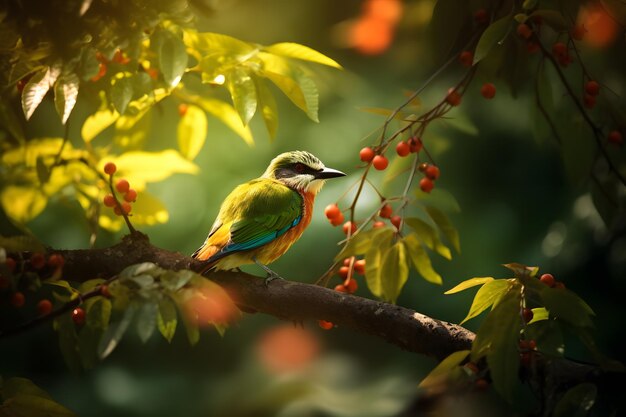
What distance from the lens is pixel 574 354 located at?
12.9ft

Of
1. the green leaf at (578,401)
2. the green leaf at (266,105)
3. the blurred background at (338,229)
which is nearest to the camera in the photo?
the green leaf at (578,401)

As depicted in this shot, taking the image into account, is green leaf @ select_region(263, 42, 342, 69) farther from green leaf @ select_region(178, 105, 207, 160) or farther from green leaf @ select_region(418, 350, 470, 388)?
green leaf @ select_region(418, 350, 470, 388)

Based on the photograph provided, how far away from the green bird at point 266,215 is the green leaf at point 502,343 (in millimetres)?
771

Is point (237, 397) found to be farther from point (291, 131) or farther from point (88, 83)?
point (291, 131)

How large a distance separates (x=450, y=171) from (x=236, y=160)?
1.12 meters

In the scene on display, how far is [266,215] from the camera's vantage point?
3016 mm

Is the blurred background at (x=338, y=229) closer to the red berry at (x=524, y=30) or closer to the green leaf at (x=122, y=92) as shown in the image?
the red berry at (x=524, y=30)

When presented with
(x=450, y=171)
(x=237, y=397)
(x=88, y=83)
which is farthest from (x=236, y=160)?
(x=237, y=397)

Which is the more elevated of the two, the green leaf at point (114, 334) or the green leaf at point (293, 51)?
the green leaf at point (293, 51)

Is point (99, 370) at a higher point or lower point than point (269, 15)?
lower

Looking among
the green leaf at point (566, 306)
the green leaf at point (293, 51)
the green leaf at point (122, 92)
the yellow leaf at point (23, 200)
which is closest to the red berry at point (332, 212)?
the green leaf at point (293, 51)

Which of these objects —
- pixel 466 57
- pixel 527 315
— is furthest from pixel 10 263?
pixel 466 57

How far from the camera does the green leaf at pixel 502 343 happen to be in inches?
83.7

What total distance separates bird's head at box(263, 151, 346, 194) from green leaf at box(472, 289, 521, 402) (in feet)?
3.87
